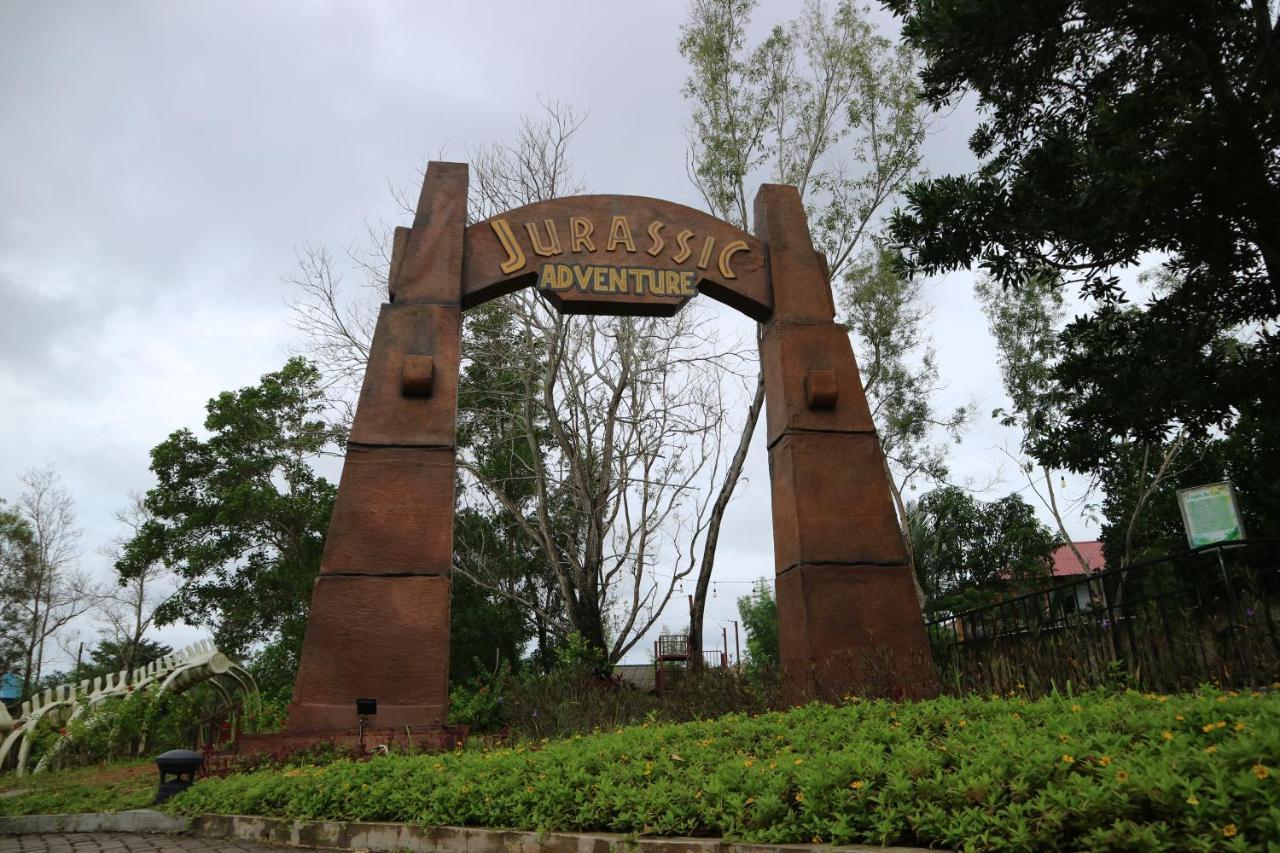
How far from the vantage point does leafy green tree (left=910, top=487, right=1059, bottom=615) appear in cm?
2264

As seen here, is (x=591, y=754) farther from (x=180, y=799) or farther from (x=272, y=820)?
(x=180, y=799)

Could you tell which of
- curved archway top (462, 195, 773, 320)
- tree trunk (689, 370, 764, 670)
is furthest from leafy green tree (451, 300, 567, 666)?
curved archway top (462, 195, 773, 320)

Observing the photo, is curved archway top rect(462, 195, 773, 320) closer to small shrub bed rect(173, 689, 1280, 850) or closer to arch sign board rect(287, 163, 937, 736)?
arch sign board rect(287, 163, 937, 736)

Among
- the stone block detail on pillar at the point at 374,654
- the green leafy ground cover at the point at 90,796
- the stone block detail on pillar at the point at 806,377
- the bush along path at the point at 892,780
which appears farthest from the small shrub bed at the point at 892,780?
the stone block detail on pillar at the point at 806,377

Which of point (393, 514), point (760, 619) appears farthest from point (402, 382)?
point (760, 619)

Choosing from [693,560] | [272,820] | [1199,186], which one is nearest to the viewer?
[272,820]

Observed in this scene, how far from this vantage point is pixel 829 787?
12.8 ft

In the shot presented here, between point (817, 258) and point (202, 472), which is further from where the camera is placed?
point (202, 472)

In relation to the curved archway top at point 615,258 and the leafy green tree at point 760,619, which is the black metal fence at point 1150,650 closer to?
the curved archway top at point 615,258

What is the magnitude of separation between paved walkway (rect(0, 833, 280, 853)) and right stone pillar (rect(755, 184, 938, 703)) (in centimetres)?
441

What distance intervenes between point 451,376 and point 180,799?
4147mm

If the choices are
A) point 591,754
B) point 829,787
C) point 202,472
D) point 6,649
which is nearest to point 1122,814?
point 829,787

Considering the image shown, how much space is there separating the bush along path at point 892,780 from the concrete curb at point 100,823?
0.87m

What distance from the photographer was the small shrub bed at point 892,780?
2996 millimetres
